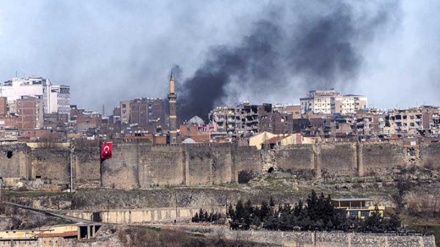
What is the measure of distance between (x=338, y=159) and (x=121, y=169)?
12.9m

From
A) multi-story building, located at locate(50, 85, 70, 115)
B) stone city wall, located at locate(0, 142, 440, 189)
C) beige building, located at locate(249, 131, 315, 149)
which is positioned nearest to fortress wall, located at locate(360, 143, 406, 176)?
stone city wall, located at locate(0, 142, 440, 189)

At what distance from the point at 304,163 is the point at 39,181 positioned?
14432mm

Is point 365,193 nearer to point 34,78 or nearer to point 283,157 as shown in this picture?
point 283,157

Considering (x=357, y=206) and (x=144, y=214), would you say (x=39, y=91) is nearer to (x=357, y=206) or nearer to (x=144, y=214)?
(x=144, y=214)

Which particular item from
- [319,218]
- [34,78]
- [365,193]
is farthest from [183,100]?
[319,218]

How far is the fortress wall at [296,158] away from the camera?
74.0 m

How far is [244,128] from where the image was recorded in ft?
293

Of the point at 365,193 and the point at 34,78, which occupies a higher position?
the point at 34,78

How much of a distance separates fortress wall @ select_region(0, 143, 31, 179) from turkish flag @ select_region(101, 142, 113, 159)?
11.3 ft

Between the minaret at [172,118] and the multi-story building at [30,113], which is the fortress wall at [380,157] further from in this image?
the multi-story building at [30,113]

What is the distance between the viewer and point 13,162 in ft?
217

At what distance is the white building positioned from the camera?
4336 inches

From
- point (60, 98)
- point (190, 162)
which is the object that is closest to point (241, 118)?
point (190, 162)

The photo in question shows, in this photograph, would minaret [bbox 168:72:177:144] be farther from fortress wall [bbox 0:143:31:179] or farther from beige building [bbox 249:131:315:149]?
fortress wall [bbox 0:143:31:179]
